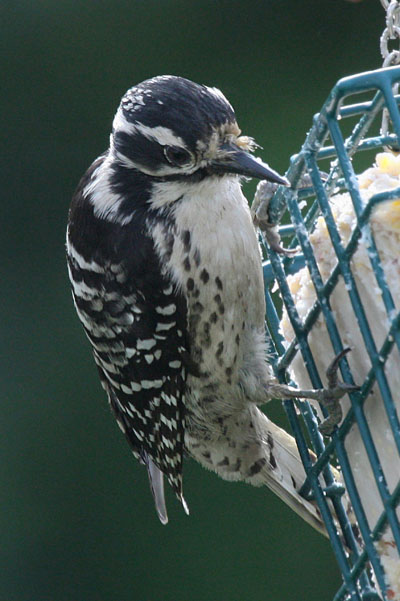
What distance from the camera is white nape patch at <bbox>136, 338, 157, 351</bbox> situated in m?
2.51

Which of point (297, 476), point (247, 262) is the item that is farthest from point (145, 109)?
point (297, 476)

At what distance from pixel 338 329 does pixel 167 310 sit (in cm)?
40

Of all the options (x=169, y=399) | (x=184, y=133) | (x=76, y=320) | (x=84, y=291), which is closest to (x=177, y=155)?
(x=184, y=133)

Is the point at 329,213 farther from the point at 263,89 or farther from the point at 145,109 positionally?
the point at 263,89

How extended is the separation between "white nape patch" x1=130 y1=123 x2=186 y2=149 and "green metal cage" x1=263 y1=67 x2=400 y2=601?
0.23 metres

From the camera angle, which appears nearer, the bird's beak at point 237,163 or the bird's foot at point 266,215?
the bird's beak at point 237,163

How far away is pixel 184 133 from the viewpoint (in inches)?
90.9

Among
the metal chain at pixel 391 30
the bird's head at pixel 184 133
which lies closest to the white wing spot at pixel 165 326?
the bird's head at pixel 184 133

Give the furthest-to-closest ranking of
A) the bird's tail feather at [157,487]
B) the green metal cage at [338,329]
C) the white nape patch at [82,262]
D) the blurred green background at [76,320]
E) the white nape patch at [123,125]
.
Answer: the blurred green background at [76,320] < the bird's tail feather at [157,487] < the white nape patch at [82,262] < the white nape patch at [123,125] < the green metal cage at [338,329]

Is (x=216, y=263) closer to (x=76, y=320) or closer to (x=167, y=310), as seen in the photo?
(x=167, y=310)

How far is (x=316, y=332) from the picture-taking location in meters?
2.29

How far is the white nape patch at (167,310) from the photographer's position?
2430 mm

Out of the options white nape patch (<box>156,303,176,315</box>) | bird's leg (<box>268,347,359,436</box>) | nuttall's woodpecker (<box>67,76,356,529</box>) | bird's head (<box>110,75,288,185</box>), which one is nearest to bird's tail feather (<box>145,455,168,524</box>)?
nuttall's woodpecker (<box>67,76,356,529</box>)

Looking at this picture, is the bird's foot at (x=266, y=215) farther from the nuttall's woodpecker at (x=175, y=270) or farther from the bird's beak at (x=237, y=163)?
the bird's beak at (x=237, y=163)
